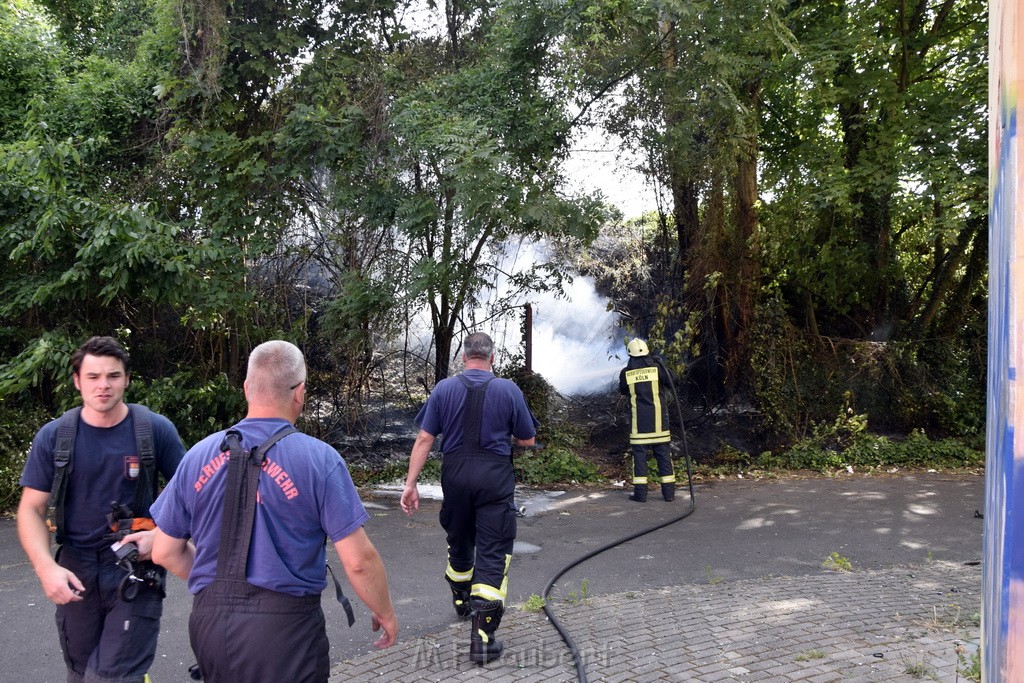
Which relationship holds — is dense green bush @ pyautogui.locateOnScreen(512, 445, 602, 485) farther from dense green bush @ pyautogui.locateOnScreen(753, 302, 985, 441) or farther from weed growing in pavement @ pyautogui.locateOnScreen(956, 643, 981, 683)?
weed growing in pavement @ pyautogui.locateOnScreen(956, 643, 981, 683)

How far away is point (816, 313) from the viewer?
1470 cm

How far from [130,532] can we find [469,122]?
615 centimetres

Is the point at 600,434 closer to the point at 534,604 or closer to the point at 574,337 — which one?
the point at 574,337

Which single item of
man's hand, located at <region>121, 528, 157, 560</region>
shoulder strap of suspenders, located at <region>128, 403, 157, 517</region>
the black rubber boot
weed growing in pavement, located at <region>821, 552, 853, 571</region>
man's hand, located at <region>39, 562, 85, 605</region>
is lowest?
weed growing in pavement, located at <region>821, 552, 853, 571</region>

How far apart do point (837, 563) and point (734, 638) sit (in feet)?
7.55

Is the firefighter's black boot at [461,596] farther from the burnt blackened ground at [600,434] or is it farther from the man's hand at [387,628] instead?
the burnt blackened ground at [600,434]

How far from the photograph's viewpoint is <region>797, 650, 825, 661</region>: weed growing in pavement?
4887mm

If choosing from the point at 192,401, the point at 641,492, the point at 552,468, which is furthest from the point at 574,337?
the point at 192,401

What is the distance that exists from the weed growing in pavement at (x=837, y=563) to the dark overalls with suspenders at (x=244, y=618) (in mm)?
5315

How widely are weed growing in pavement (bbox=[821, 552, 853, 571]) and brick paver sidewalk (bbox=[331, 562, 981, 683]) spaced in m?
0.51

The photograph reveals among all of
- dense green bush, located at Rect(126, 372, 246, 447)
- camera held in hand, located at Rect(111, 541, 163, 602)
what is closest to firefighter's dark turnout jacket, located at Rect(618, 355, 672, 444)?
dense green bush, located at Rect(126, 372, 246, 447)

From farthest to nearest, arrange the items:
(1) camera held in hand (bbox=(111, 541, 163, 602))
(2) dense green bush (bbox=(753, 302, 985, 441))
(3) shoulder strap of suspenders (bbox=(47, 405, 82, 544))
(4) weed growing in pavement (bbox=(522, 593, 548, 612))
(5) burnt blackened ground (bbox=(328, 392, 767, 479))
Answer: (2) dense green bush (bbox=(753, 302, 985, 441)) < (5) burnt blackened ground (bbox=(328, 392, 767, 479)) < (4) weed growing in pavement (bbox=(522, 593, 548, 612)) < (3) shoulder strap of suspenders (bbox=(47, 405, 82, 544)) < (1) camera held in hand (bbox=(111, 541, 163, 602))

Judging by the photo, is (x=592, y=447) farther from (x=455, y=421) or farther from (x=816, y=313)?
(x=455, y=421)

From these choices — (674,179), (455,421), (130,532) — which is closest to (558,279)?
(674,179)
